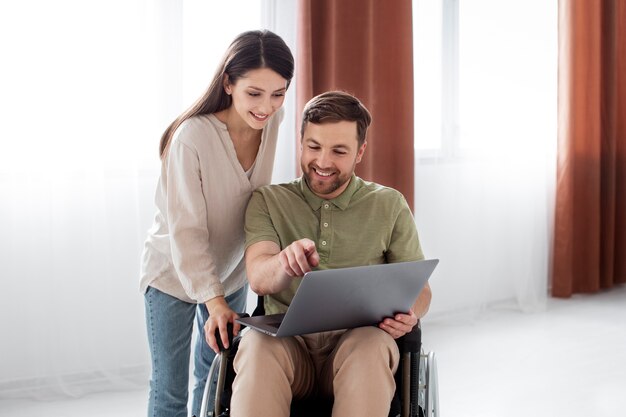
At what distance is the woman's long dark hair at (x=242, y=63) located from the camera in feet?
5.76

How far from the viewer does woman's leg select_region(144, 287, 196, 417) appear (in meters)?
1.86

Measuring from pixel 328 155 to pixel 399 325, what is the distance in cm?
46

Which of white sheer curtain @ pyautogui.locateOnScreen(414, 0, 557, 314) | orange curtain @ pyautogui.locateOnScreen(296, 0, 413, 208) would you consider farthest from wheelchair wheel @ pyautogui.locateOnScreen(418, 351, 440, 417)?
white sheer curtain @ pyautogui.locateOnScreen(414, 0, 557, 314)

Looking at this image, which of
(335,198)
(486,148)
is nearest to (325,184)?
(335,198)

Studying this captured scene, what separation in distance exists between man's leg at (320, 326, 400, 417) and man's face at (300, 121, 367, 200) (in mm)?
390

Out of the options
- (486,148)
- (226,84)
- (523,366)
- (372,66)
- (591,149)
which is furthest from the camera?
(591,149)

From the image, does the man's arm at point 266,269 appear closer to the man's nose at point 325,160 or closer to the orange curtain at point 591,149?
the man's nose at point 325,160

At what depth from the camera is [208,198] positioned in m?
1.80

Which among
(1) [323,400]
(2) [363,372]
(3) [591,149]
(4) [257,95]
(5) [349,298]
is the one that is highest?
(4) [257,95]

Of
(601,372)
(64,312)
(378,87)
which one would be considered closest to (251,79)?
(64,312)

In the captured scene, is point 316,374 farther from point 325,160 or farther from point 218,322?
point 325,160

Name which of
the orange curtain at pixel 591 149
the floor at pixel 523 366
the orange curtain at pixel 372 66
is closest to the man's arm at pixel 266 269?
the floor at pixel 523 366

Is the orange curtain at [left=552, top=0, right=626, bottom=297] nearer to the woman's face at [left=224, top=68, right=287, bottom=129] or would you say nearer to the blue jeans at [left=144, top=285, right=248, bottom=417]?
the woman's face at [left=224, top=68, right=287, bottom=129]

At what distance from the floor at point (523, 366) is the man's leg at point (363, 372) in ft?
3.79
